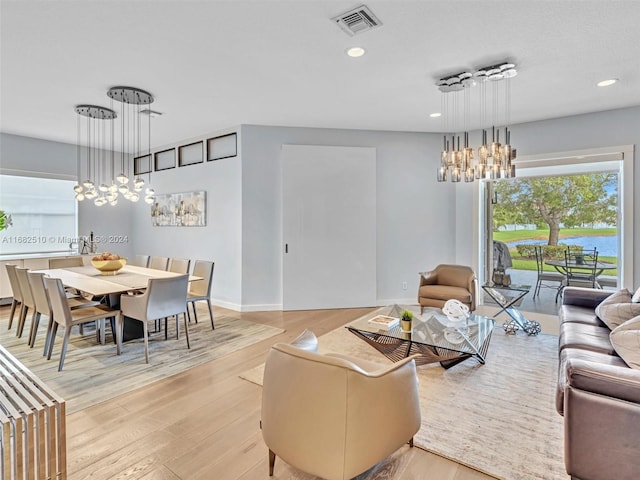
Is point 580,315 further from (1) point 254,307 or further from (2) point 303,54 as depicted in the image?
(1) point 254,307

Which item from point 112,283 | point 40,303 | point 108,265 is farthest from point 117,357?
point 108,265

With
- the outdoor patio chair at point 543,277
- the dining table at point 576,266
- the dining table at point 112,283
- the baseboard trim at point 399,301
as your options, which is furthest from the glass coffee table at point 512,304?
the dining table at point 112,283

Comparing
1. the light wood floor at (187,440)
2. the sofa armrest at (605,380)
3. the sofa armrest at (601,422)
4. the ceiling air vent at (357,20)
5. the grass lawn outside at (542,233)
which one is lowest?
the light wood floor at (187,440)

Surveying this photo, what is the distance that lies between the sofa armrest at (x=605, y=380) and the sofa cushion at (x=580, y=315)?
1699 mm

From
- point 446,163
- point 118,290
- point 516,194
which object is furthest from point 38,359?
point 516,194

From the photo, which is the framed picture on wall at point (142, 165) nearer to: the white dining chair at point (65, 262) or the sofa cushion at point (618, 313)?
the white dining chair at point (65, 262)

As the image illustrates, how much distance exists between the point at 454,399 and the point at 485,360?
3.09 feet

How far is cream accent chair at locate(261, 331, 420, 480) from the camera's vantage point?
1.53m

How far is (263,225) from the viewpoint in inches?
210

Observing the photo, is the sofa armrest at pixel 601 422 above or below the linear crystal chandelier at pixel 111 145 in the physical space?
below

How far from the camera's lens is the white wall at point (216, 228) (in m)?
5.40

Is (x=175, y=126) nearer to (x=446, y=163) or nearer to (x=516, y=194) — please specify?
(x=446, y=163)

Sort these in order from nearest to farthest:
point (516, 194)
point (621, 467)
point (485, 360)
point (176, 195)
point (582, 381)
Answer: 1. point (621, 467)
2. point (582, 381)
3. point (485, 360)
4. point (516, 194)
5. point (176, 195)

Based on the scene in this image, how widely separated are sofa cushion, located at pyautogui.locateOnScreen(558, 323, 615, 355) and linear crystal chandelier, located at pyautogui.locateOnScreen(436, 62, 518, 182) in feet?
4.97
